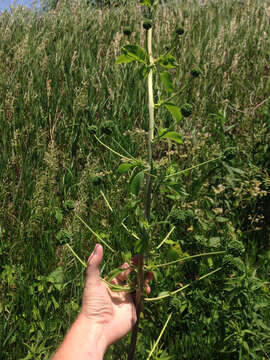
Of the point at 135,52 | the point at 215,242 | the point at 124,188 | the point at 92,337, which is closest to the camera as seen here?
the point at 135,52

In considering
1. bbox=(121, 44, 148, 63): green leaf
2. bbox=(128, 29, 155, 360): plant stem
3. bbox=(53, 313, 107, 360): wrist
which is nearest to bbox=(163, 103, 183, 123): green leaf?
bbox=(128, 29, 155, 360): plant stem

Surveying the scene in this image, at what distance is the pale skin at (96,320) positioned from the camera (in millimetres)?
1414

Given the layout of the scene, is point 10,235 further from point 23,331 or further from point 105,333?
point 105,333

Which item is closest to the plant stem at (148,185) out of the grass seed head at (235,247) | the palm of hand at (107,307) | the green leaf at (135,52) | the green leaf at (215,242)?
the green leaf at (135,52)

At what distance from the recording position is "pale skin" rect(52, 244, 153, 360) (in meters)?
1.41

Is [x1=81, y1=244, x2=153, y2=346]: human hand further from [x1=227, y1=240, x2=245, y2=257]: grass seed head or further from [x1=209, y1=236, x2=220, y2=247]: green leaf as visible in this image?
[x1=209, y1=236, x2=220, y2=247]: green leaf

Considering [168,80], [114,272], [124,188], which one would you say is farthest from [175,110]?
[124,188]

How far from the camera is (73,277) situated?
210 cm

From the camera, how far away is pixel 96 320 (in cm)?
154

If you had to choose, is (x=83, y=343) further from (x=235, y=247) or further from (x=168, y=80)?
(x=168, y=80)

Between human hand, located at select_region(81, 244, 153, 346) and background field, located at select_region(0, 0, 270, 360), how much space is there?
0.45ft

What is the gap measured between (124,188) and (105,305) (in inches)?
36.7

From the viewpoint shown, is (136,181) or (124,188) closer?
(136,181)

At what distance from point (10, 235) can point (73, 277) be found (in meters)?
0.53
